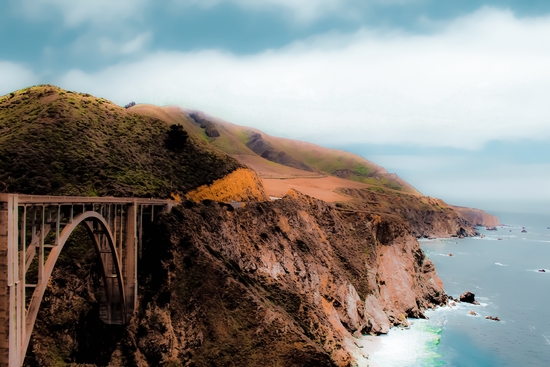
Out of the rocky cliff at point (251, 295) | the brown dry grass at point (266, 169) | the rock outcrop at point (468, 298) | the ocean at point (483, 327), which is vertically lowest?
the ocean at point (483, 327)

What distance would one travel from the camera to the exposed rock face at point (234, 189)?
197 feet

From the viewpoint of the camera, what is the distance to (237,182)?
217 feet

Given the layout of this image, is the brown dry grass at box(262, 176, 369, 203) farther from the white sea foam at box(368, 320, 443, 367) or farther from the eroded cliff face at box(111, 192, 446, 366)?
the white sea foam at box(368, 320, 443, 367)

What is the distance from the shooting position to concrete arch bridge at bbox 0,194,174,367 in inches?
775

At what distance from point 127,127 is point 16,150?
1847 centimetres

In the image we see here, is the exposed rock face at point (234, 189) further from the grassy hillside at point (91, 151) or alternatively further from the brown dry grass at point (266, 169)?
the brown dry grass at point (266, 169)

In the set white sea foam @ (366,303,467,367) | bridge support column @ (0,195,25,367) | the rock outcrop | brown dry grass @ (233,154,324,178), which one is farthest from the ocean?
brown dry grass @ (233,154,324,178)

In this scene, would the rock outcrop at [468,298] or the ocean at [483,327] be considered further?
the rock outcrop at [468,298]

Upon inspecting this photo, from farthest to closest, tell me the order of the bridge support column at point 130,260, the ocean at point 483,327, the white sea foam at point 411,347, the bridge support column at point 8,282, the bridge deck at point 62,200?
the ocean at point 483,327
the white sea foam at point 411,347
the bridge support column at point 130,260
the bridge deck at point 62,200
the bridge support column at point 8,282

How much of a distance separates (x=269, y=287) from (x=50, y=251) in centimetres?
2620

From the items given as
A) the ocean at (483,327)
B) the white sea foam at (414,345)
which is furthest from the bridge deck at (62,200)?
the ocean at (483,327)

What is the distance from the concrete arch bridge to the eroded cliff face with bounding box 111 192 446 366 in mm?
2334

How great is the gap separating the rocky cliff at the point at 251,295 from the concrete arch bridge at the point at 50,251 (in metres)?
1.88

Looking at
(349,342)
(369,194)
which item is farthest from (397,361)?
(369,194)
